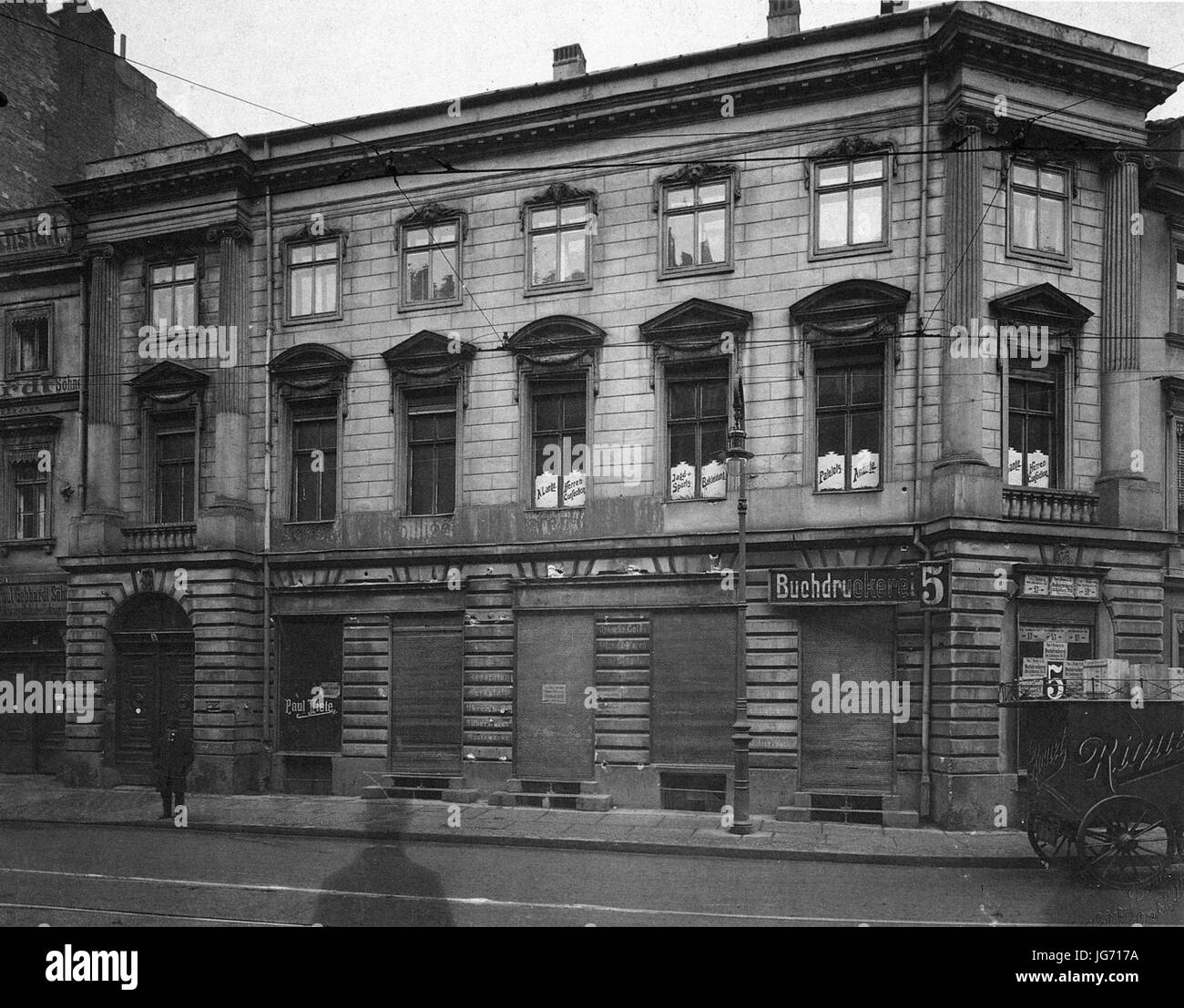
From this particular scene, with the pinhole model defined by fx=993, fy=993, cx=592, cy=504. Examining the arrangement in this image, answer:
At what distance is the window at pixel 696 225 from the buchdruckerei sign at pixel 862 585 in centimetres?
621

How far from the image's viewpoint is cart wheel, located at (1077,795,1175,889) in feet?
38.3

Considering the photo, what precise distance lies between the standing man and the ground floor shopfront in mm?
2441

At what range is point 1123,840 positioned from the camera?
464 inches

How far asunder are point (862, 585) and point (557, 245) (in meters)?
9.16

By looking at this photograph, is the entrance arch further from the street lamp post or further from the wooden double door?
the street lamp post

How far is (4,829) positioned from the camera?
17.9m

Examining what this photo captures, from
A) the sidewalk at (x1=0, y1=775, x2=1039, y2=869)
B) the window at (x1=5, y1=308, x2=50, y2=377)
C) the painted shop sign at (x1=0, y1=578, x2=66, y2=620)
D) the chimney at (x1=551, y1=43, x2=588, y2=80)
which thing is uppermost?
the chimney at (x1=551, y1=43, x2=588, y2=80)

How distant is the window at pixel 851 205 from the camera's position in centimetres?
1823

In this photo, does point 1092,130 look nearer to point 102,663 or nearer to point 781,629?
point 781,629

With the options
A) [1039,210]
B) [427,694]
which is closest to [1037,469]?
[1039,210]

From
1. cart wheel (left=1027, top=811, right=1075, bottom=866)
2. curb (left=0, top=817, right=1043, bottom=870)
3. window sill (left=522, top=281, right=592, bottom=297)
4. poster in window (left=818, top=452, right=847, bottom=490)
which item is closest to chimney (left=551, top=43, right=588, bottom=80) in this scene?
window sill (left=522, top=281, right=592, bottom=297)

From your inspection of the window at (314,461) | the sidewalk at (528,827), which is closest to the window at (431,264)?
the window at (314,461)

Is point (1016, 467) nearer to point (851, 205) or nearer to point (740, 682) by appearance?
point (851, 205)

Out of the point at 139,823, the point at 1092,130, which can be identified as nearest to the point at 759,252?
the point at 1092,130
